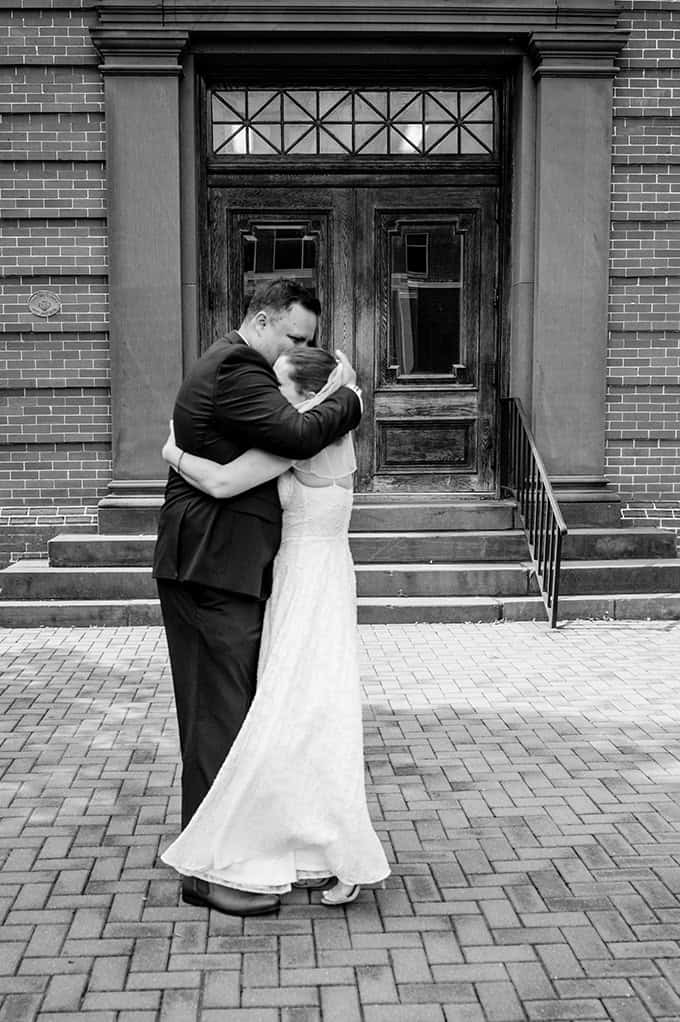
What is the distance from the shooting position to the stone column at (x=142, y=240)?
8906 millimetres

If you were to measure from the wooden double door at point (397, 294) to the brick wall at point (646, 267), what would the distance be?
3.56 feet

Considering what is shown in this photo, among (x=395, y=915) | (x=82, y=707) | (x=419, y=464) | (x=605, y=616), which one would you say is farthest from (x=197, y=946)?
(x=419, y=464)

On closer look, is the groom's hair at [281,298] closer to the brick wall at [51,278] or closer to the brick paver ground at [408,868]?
the brick paver ground at [408,868]

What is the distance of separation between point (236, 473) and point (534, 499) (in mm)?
5538

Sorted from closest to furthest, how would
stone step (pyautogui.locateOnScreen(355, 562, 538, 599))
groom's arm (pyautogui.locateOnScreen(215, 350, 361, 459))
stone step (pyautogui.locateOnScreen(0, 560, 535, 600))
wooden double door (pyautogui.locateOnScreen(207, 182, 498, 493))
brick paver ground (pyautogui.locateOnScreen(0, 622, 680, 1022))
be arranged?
brick paver ground (pyautogui.locateOnScreen(0, 622, 680, 1022)) → groom's arm (pyautogui.locateOnScreen(215, 350, 361, 459)) → stone step (pyautogui.locateOnScreen(0, 560, 535, 600)) → stone step (pyautogui.locateOnScreen(355, 562, 538, 599)) → wooden double door (pyautogui.locateOnScreen(207, 182, 498, 493))

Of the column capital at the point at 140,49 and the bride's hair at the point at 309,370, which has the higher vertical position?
the column capital at the point at 140,49

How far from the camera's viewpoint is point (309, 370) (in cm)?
374

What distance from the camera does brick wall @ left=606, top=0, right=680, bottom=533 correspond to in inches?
368

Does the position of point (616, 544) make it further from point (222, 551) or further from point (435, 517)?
point (222, 551)

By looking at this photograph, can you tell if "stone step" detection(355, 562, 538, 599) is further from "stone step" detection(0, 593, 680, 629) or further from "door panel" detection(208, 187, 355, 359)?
"door panel" detection(208, 187, 355, 359)

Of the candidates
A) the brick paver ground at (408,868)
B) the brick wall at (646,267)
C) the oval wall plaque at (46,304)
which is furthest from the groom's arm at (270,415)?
the brick wall at (646,267)

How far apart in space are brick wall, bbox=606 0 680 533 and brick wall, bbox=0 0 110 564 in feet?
14.1

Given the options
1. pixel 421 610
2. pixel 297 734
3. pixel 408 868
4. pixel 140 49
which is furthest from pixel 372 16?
pixel 408 868

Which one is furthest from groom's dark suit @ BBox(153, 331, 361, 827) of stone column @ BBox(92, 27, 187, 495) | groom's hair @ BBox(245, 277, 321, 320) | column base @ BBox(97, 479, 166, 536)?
A: stone column @ BBox(92, 27, 187, 495)
